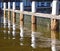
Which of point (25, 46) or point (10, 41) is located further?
point (10, 41)

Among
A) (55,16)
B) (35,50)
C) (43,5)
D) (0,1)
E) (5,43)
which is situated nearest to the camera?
(35,50)

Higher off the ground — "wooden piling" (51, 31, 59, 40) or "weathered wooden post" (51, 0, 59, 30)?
"weathered wooden post" (51, 0, 59, 30)

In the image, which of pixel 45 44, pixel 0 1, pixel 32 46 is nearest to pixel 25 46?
pixel 32 46

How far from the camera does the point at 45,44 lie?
9398 millimetres

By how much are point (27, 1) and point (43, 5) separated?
8.95 m

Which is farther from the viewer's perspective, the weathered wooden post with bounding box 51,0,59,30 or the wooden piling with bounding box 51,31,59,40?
the weathered wooden post with bounding box 51,0,59,30

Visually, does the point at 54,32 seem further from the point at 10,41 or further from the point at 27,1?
the point at 27,1

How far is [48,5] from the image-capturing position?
29.1 m

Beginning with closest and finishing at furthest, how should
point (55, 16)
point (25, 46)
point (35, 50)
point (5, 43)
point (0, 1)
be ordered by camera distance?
point (35, 50), point (25, 46), point (5, 43), point (55, 16), point (0, 1)

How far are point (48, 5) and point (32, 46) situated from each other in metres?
20.5

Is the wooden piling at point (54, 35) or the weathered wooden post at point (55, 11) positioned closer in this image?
the wooden piling at point (54, 35)

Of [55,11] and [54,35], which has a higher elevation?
[55,11]

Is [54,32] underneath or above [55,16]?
underneath

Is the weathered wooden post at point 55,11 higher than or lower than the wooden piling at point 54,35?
higher
